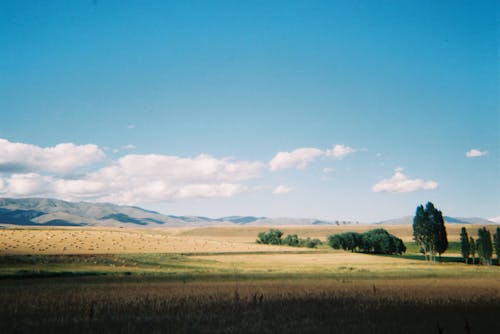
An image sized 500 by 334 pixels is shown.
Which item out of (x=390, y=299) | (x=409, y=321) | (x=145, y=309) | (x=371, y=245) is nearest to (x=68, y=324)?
(x=145, y=309)

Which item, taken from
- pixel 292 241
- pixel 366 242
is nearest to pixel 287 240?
pixel 292 241

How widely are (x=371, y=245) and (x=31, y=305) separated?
128 m

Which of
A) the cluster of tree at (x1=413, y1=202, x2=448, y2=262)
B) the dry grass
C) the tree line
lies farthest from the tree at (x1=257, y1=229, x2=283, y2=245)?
the cluster of tree at (x1=413, y1=202, x2=448, y2=262)

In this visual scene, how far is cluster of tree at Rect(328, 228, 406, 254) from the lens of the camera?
130500mm

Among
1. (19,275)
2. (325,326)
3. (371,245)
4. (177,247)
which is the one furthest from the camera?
(371,245)

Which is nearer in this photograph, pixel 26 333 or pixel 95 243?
pixel 26 333

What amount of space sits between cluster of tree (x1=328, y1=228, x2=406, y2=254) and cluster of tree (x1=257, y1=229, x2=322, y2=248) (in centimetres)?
645

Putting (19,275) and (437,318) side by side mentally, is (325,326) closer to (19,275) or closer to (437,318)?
(437,318)

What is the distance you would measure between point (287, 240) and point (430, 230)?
170 ft

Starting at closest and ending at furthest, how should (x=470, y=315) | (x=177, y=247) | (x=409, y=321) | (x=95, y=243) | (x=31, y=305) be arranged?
(x=409, y=321), (x=470, y=315), (x=31, y=305), (x=95, y=243), (x=177, y=247)

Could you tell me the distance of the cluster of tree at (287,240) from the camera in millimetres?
139750

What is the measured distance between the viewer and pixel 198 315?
16.3 meters

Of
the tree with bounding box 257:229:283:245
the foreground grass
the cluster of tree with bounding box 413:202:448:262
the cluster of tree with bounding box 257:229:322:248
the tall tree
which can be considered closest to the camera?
the foreground grass

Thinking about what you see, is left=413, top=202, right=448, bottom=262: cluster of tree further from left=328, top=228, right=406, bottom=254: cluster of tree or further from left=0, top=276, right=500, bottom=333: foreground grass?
left=0, top=276, right=500, bottom=333: foreground grass
